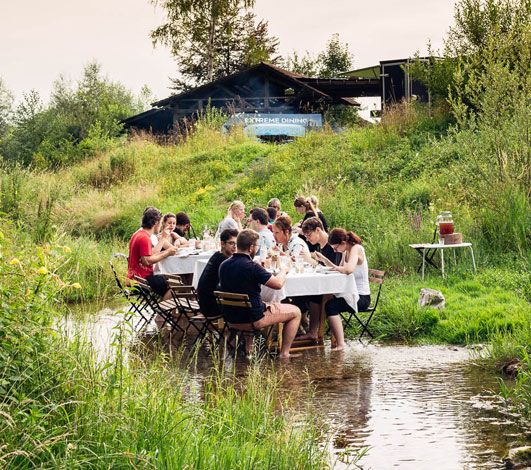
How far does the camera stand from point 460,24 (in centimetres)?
3262

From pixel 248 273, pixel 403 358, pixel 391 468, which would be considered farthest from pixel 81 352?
pixel 403 358

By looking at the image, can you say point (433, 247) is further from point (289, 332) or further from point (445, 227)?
point (289, 332)

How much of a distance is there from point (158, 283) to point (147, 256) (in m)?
0.43

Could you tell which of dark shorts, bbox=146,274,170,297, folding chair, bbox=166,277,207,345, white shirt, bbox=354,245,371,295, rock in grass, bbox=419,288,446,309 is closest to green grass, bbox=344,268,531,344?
rock in grass, bbox=419,288,446,309

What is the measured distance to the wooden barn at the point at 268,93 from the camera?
4575 cm

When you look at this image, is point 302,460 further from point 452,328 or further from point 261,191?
point 261,191

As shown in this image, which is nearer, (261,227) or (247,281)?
(247,281)

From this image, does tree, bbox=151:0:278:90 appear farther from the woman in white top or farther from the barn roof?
the woman in white top

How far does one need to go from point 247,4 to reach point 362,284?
44.5 m

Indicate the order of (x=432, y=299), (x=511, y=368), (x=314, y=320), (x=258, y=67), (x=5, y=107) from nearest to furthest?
(x=511, y=368) < (x=314, y=320) < (x=432, y=299) < (x=258, y=67) < (x=5, y=107)

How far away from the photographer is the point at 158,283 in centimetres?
1513

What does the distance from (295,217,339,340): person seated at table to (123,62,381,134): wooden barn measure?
102ft

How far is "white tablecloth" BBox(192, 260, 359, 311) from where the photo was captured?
498 inches

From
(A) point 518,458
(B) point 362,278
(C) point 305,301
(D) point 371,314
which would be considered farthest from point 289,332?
(A) point 518,458
